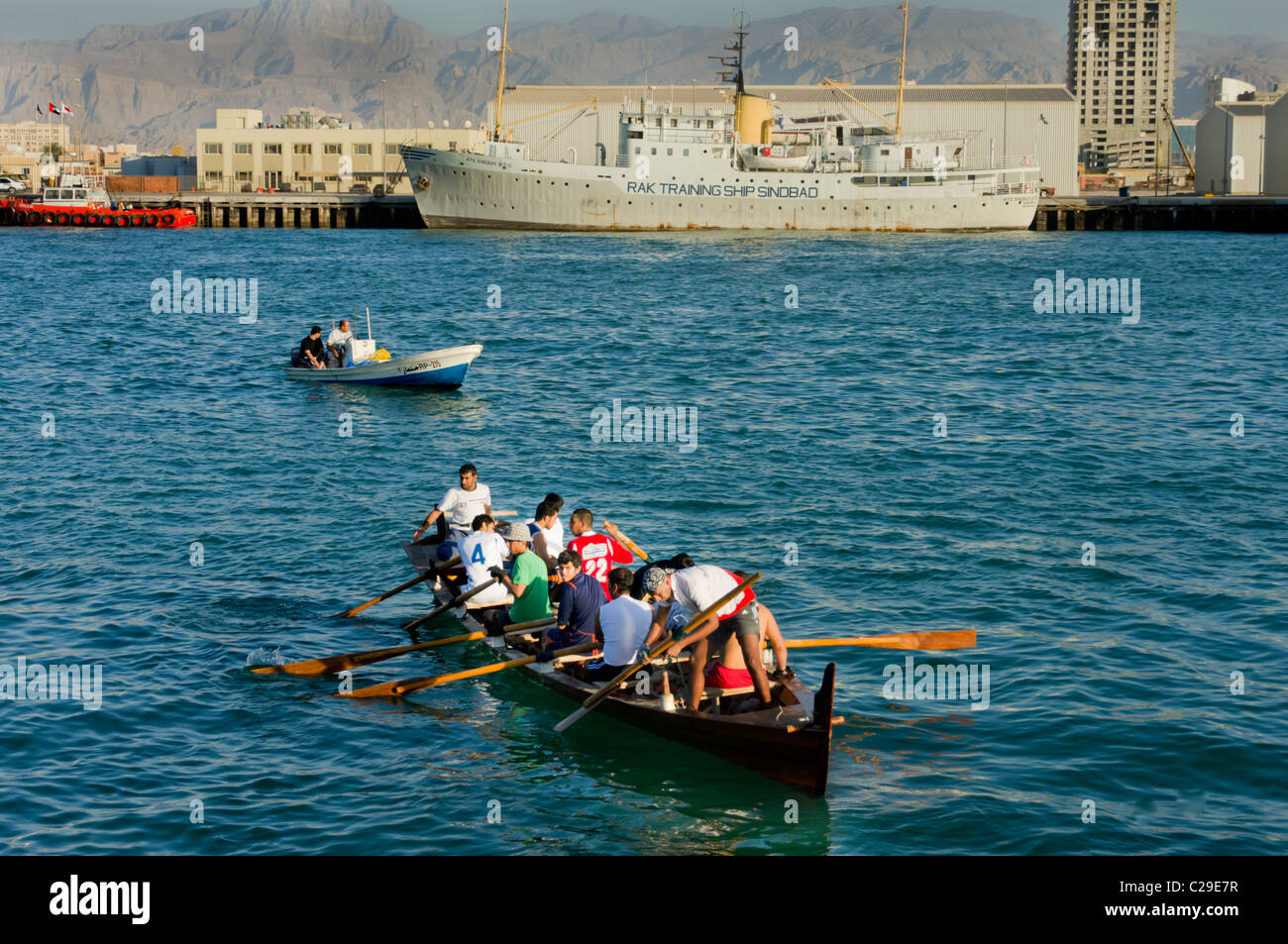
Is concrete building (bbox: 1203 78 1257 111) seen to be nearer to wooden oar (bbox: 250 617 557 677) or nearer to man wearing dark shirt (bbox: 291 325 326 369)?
man wearing dark shirt (bbox: 291 325 326 369)

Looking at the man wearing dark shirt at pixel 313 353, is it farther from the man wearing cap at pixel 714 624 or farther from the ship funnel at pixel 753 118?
the ship funnel at pixel 753 118

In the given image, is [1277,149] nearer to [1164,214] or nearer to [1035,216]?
[1164,214]

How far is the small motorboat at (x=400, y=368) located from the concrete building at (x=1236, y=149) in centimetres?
10493

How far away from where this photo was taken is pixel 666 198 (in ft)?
316

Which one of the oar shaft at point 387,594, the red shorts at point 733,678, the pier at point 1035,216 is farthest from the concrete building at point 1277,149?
the red shorts at point 733,678

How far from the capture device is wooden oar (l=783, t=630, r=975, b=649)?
1516 cm

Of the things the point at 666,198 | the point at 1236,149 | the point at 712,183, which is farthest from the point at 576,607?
the point at 1236,149

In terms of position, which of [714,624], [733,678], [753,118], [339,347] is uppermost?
[753,118]

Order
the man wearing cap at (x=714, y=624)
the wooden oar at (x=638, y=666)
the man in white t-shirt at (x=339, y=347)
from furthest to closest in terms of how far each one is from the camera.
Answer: the man in white t-shirt at (x=339, y=347) < the man wearing cap at (x=714, y=624) < the wooden oar at (x=638, y=666)

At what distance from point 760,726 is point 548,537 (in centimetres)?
550

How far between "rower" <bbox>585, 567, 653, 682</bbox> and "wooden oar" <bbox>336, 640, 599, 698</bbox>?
859 millimetres

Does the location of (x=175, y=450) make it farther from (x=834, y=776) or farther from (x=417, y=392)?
(x=834, y=776)

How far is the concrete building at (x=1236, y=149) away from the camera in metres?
116
